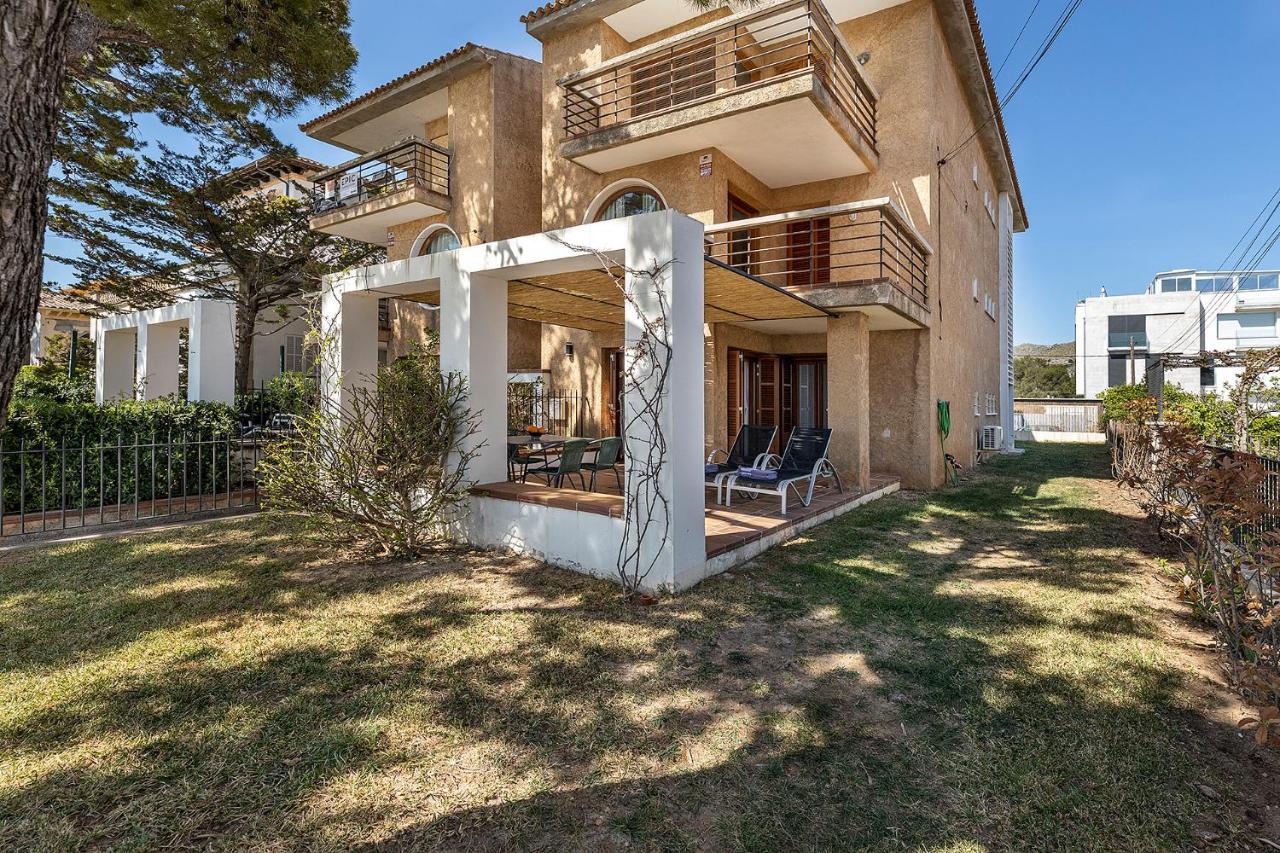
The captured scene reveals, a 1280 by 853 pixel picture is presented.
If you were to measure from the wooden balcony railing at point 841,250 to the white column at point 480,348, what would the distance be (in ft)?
14.3

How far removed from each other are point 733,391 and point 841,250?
3476mm

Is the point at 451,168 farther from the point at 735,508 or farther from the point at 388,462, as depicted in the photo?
the point at 735,508

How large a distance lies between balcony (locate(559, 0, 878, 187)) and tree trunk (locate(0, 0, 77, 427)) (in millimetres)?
8346

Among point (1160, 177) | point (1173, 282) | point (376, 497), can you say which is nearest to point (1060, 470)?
point (376, 497)

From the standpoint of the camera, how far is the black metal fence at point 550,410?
540 inches

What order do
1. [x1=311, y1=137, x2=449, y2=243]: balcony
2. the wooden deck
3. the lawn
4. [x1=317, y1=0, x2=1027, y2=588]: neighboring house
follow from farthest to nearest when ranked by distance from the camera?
[x1=311, y1=137, x2=449, y2=243]: balcony < the wooden deck < [x1=317, y1=0, x2=1027, y2=588]: neighboring house < the lawn

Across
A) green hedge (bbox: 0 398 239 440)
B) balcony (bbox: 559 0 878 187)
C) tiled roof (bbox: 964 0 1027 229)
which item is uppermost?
tiled roof (bbox: 964 0 1027 229)

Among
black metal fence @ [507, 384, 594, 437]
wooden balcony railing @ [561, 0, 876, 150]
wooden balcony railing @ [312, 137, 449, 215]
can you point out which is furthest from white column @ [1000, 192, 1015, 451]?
wooden balcony railing @ [312, 137, 449, 215]

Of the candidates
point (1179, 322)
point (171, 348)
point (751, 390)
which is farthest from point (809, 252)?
point (1179, 322)

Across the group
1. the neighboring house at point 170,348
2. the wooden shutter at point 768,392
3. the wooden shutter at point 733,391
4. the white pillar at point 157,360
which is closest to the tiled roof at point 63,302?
the neighboring house at point 170,348

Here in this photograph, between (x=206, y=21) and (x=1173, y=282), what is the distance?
7539cm

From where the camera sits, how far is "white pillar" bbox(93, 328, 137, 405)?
1470 cm

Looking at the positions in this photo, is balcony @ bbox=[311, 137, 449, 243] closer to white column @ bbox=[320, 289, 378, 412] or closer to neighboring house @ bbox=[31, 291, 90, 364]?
white column @ bbox=[320, 289, 378, 412]

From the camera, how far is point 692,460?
556 centimetres
